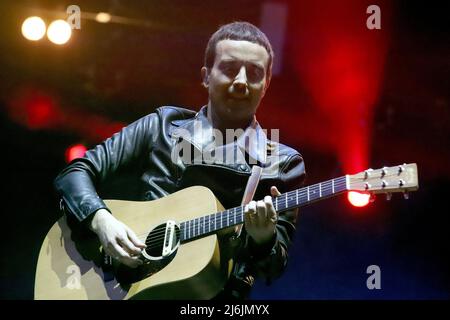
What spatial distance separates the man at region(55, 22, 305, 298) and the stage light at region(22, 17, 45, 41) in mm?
A: 854

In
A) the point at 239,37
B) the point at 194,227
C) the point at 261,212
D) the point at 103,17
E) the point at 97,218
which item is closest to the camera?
the point at 261,212

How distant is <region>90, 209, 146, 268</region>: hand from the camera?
2.48m

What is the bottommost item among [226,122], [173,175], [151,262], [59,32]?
[151,262]

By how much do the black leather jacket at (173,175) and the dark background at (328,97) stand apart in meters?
0.46

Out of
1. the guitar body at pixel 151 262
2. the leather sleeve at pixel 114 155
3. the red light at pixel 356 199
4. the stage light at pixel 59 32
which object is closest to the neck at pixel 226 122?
the leather sleeve at pixel 114 155

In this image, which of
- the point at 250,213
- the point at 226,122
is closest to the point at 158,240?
the point at 250,213

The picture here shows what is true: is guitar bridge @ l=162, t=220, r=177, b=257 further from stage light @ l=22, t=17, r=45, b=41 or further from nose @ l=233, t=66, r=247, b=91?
stage light @ l=22, t=17, r=45, b=41

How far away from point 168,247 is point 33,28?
1.49 m

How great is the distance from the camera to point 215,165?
2.59m

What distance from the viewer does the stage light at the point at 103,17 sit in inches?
130

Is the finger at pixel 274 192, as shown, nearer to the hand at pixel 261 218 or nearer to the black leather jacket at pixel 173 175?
the hand at pixel 261 218

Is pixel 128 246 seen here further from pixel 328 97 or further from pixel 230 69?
pixel 328 97

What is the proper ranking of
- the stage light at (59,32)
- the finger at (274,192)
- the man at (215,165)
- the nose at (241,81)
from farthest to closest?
the stage light at (59,32) → the nose at (241,81) → the man at (215,165) → the finger at (274,192)

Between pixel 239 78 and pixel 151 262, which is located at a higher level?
pixel 239 78
